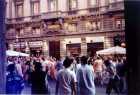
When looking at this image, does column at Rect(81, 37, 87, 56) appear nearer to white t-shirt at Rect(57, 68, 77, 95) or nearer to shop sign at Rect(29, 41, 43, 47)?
shop sign at Rect(29, 41, 43, 47)

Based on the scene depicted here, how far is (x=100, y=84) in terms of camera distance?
340cm

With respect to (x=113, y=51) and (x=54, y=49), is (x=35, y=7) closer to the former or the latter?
(x=54, y=49)

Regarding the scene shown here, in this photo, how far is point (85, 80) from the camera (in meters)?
3.20

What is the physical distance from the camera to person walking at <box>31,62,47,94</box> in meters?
3.61

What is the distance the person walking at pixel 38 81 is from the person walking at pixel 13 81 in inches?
5.5

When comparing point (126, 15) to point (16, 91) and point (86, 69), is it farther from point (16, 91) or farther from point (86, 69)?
point (16, 91)

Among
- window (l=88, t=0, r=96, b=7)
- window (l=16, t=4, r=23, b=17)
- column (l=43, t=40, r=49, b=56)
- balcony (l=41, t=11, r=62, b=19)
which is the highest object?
window (l=88, t=0, r=96, b=7)

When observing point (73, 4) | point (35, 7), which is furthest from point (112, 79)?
point (35, 7)

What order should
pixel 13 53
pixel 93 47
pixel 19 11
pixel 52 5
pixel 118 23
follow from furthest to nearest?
1. pixel 19 11
2. pixel 52 5
3. pixel 13 53
4. pixel 93 47
5. pixel 118 23

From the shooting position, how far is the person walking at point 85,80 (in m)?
3.17

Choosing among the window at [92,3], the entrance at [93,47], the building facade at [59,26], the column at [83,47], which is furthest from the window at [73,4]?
the entrance at [93,47]

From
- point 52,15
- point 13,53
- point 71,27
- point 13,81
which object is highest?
point 52,15

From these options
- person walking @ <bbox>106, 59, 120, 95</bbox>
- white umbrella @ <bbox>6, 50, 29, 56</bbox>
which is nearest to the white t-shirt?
person walking @ <bbox>106, 59, 120, 95</bbox>

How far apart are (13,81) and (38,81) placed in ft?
1.05
